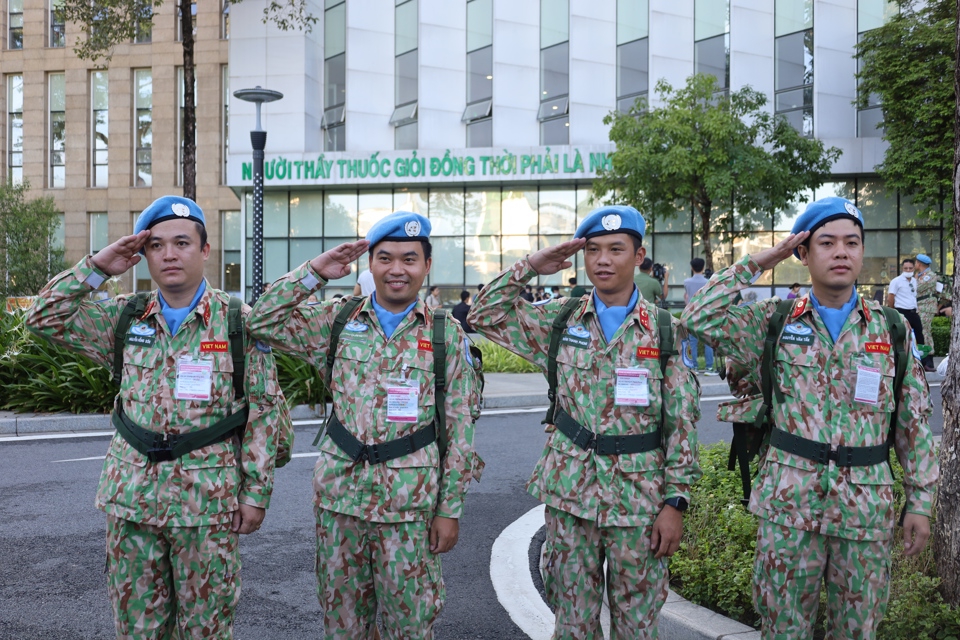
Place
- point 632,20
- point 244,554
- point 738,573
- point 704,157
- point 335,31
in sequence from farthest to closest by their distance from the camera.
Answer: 1. point 335,31
2. point 632,20
3. point 704,157
4. point 244,554
5. point 738,573

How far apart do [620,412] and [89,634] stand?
3099 mm

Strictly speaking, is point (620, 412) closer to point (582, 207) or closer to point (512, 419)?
point (512, 419)

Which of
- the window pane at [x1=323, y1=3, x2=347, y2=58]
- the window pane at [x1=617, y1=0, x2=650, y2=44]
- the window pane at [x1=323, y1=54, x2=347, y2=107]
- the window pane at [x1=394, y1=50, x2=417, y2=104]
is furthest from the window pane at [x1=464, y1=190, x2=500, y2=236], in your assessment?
the window pane at [x1=323, y1=3, x2=347, y2=58]

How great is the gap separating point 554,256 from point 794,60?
31617 mm

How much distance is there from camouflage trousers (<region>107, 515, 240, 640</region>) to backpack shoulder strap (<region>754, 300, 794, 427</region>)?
7.01 ft

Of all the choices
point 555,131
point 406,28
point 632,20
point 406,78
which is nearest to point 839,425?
point 555,131

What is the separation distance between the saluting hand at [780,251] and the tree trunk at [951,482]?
131 cm

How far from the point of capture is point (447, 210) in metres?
34.3

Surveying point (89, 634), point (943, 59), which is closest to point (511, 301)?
point (89, 634)

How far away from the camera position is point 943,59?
2702 centimetres

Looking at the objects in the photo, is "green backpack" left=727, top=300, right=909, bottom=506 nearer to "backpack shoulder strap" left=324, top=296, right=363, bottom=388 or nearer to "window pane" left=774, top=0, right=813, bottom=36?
"backpack shoulder strap" left=324, top=296, right=363, bottom=388

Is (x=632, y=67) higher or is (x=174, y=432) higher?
(x=632, y=67)

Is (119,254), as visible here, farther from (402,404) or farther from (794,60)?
(794,60)

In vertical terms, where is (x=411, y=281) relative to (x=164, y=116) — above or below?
below
